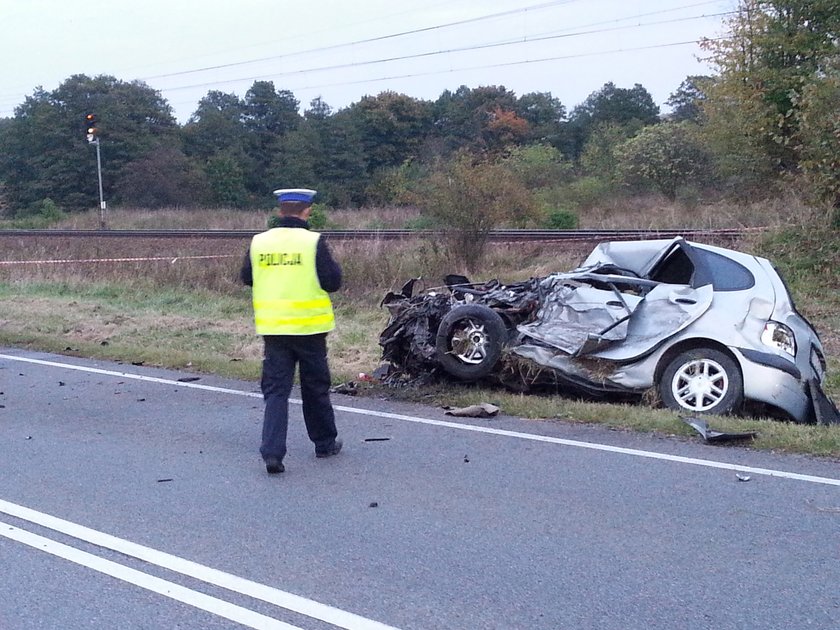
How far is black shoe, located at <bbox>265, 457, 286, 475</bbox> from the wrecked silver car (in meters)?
2.81

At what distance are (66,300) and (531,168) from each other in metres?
29.6

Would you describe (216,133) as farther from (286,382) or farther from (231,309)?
(286,382)

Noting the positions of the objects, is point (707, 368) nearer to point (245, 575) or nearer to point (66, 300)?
point (245, 575)

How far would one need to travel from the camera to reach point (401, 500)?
19.1 ft

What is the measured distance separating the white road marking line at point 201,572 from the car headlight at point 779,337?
15.9 ft

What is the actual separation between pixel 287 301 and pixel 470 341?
110 inches

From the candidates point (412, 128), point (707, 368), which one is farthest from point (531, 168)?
point (707, 368)

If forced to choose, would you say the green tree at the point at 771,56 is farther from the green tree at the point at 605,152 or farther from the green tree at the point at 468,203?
the green tree at the point at 605,152

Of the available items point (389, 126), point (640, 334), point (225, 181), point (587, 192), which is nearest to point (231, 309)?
point (640, 334)

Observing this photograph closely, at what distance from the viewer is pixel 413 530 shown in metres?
5.26

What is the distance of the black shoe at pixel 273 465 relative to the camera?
6.36 meters

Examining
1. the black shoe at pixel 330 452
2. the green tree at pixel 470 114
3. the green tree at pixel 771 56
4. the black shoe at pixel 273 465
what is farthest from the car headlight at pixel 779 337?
the green tree at pixel 470 114

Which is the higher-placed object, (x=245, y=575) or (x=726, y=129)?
(x=726, y=129)

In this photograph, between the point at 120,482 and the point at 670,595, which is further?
the point at 120,482
